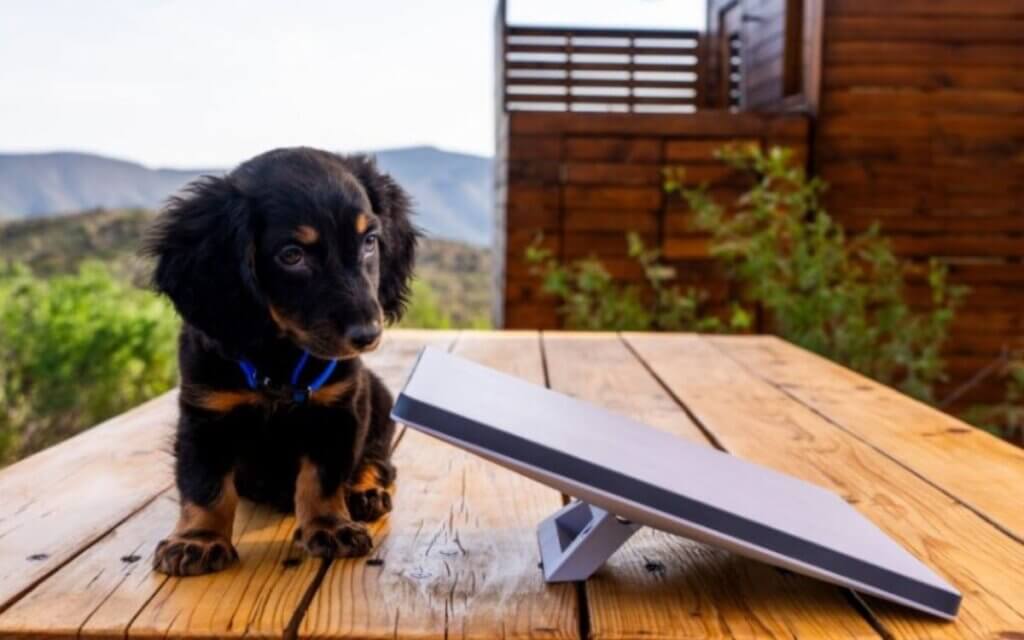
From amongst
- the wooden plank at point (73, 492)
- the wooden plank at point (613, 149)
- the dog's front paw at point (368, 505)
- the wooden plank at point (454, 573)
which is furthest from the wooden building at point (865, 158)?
the dog's front paw at point (368, 505)

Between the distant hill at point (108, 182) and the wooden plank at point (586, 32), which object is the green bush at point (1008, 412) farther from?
the wooden plank at point (586, 32)

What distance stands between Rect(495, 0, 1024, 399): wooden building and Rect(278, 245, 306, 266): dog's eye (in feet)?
15.1

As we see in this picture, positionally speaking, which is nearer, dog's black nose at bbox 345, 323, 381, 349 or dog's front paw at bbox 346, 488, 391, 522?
dog's black nose at bbox 345, 323, 381, 349

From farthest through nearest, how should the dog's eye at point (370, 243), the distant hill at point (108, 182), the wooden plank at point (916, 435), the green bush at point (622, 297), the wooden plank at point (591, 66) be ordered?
the wooden plank at point (591, 66) → the green bush at point (622, 297) → the distant hill at point (108, 182) → the wooden plank at point (916, 435) → the dog's eye at point (370, 243)

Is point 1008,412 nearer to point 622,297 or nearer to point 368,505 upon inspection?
point 622,297

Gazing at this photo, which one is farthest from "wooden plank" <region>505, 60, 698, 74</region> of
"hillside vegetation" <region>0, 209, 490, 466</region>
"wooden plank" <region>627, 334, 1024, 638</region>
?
"wooden plank" <region>627, 334, 1024, 638</region>

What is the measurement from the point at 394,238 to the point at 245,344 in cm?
37

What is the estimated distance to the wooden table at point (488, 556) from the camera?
1.18 metres

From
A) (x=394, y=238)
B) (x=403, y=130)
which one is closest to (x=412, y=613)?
(x=394, y=238)

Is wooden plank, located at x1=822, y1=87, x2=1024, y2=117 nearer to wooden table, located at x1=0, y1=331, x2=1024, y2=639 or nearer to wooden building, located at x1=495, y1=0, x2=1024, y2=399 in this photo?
wooden building, located at x1=495, y1=0, x2=1024, y2=399

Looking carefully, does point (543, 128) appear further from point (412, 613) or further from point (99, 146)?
point (412, 613)

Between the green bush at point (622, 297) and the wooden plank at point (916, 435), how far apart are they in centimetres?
215

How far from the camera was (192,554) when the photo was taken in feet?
4.41

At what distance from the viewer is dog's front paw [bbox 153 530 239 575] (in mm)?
1331
